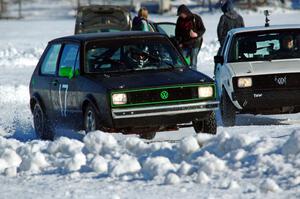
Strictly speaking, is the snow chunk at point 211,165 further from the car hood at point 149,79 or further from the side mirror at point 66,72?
the side mirror at point 66,72

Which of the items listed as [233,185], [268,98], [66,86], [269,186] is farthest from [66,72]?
[269,186]

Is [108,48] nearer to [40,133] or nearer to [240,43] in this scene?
[40,133]

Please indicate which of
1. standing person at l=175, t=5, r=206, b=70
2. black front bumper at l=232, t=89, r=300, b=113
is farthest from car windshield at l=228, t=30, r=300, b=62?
standing person at l=175, t=5, r=206, b=70

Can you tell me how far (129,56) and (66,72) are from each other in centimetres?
84

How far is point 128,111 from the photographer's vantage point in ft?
35.5

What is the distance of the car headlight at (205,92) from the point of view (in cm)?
1115

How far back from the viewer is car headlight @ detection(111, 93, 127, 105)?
10.8 meters

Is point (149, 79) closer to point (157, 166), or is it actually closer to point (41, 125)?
point (41, 125)

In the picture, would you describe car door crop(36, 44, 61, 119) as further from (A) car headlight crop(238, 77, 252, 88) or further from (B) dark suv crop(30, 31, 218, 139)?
(A) car headlight crop(238, 77, 252, 88)

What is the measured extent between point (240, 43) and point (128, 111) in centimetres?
386

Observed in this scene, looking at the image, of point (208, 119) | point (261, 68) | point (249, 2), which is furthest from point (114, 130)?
point (249, 2)

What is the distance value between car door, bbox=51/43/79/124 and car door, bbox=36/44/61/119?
0.55ft

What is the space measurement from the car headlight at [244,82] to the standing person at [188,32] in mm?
5702

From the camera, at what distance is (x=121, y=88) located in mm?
10852
